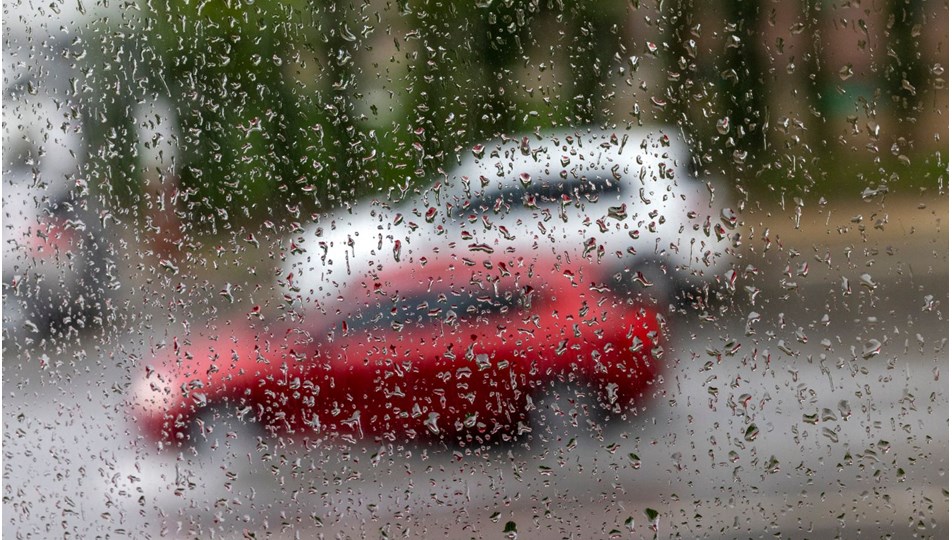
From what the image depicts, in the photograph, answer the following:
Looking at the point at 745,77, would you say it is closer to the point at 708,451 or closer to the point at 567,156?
the point at 567,156

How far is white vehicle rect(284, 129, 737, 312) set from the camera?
727mm

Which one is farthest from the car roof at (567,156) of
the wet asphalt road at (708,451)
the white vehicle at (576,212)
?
the wet asphalt road at (708,451)

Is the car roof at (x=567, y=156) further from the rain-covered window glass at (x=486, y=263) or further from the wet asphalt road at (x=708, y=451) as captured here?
the wet asphalt road at (x=708, y=451)

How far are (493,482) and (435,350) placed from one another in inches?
6.1

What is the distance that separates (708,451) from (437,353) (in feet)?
→ 0.97

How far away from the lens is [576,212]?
2.44 ft

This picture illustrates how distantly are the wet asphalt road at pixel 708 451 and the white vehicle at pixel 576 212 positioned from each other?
5cm

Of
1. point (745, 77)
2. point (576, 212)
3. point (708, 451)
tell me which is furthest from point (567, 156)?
point (708, 451)

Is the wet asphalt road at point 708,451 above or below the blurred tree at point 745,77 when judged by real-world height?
below

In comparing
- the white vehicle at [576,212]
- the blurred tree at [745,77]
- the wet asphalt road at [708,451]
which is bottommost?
the wet asphalt road at [708,451]

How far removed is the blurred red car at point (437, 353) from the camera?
2.45ft

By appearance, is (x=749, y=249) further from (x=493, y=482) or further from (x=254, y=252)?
(x=254, y=252)

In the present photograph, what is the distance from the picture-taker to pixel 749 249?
28.5 inches

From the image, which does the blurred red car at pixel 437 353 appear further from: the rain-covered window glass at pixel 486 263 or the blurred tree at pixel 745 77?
the blurred tree at pixel 745 77
